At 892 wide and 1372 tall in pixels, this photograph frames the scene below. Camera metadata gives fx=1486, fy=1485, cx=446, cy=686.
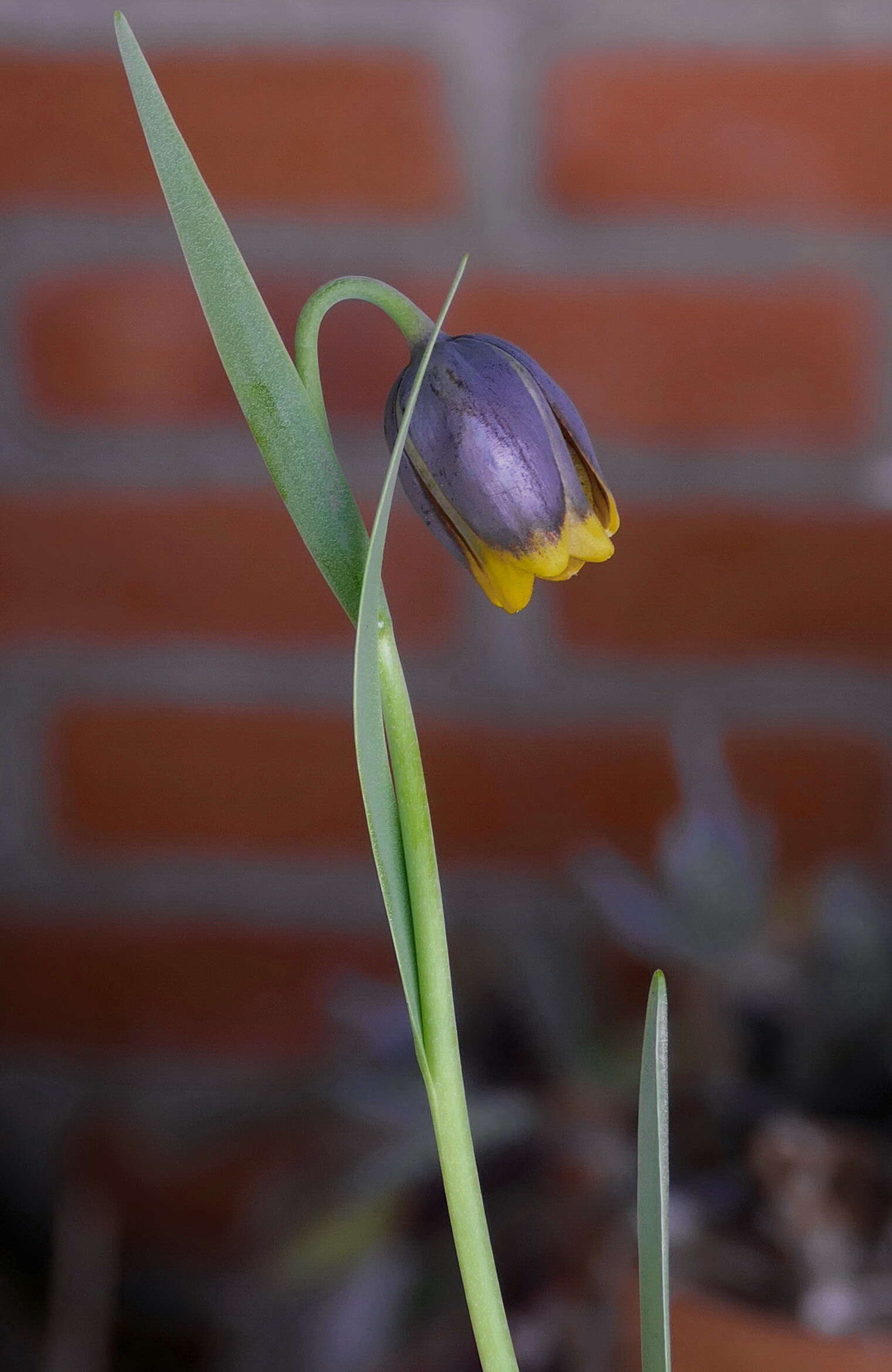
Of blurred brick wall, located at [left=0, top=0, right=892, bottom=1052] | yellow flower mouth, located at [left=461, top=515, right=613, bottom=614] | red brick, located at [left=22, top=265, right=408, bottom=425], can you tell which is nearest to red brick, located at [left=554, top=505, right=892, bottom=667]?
blurred brick wall, located at [left=0, top=0, right=892, bottom=1052]

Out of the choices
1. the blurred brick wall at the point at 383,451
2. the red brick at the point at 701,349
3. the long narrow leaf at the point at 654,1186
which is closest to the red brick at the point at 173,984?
the blurred brick wall at the point at 383,451

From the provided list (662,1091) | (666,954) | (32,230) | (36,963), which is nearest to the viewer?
(662,1091)

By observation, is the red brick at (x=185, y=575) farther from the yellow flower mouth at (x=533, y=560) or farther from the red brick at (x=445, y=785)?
the yellow flower mouth at (x=533, y=560)

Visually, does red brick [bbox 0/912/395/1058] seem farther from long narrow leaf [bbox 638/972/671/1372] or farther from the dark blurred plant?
long narrow leaf [bbox 638/972/671/1372]

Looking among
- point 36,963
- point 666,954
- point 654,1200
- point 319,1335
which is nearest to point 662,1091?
point 654,1200

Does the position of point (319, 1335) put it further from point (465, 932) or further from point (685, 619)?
point (685, 619)

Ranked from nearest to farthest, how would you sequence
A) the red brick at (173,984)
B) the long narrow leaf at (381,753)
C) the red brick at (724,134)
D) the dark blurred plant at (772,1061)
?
the long narrow leaf at (381,753) < the dark blurred plant at (772,1061) < the red brick at (724,134) < the red brick at (173,984)
